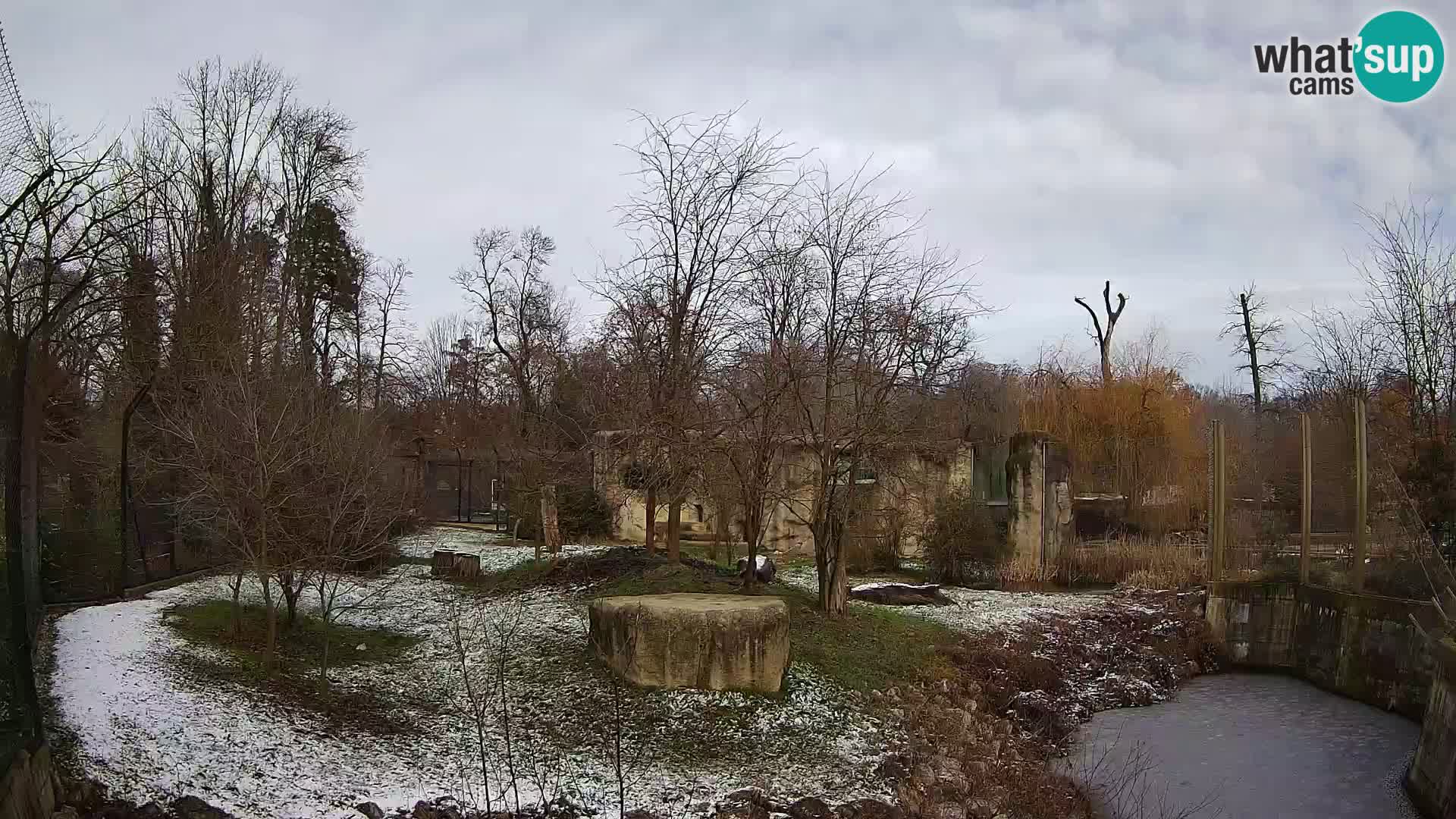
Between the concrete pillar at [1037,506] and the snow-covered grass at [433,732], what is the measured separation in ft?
33.2

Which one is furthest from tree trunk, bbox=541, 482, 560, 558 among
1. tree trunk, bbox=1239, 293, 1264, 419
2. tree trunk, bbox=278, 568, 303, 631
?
tree trunk, bbox=1239, 293, 1264, 419

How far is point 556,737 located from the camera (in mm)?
8578

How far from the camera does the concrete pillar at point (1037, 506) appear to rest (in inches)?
760

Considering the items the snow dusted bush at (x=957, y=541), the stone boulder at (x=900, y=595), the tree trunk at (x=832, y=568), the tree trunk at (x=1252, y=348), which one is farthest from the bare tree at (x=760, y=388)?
the tree trunk at (x=1252, y=348)

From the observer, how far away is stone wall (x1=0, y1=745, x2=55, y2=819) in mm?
5211

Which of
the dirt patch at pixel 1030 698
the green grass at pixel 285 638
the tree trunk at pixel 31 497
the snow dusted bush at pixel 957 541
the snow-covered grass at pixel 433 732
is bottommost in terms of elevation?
the dirt patch at pixel 1030 698

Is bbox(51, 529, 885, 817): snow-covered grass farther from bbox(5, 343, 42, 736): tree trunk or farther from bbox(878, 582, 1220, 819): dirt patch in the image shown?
bbox(5, 343, 42, 736): tree trunk

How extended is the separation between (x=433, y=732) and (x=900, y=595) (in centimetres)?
896

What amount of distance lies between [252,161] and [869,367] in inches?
742

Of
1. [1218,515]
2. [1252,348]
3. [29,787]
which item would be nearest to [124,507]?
[29,787]

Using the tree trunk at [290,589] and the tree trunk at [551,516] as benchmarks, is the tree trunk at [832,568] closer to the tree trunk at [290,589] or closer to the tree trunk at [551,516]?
the tree trunk at [551,516]

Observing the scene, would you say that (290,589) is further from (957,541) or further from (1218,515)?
(1218,515)

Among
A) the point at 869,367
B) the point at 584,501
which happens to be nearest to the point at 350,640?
the point at 869,367

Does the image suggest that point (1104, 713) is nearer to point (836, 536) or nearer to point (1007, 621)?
point (1007, 621)
